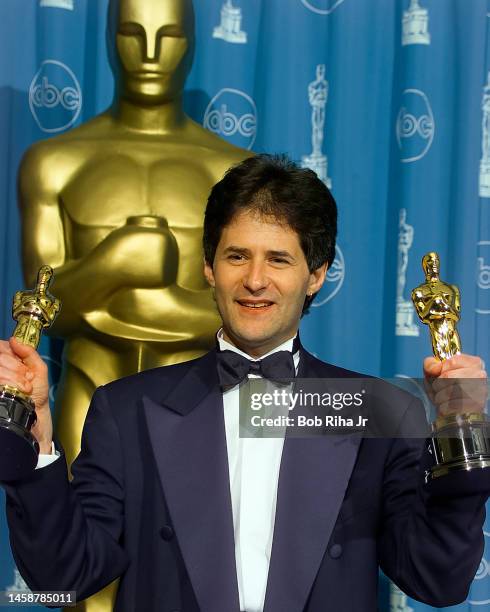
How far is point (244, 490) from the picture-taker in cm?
111

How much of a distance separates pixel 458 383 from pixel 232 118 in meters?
1.11

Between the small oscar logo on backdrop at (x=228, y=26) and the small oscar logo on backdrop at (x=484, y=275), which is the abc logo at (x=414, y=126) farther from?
the small oscar logo on backdrop at (x=228, y=26)

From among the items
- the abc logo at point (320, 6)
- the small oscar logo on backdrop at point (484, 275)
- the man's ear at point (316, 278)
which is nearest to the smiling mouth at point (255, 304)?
the man's ear at point (316, 278)

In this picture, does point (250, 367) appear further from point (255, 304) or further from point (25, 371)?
point (25, 371)

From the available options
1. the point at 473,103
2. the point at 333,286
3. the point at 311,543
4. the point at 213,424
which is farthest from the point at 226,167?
the point at 311,543

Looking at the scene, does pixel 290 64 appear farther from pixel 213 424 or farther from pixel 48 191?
pixel 213 424

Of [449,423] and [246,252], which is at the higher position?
[246,252]

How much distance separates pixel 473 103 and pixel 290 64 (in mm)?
351

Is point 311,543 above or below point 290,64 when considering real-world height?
below

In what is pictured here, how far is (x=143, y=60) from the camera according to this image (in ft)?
5.53

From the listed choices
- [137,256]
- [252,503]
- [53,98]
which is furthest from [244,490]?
[53,98]

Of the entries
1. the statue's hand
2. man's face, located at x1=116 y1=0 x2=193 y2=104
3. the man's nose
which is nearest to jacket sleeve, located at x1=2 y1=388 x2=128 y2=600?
the man's nose

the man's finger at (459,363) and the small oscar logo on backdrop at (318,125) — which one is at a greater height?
the small oscar logo on backdrop at (318,125)

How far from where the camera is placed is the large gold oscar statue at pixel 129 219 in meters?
1.63
